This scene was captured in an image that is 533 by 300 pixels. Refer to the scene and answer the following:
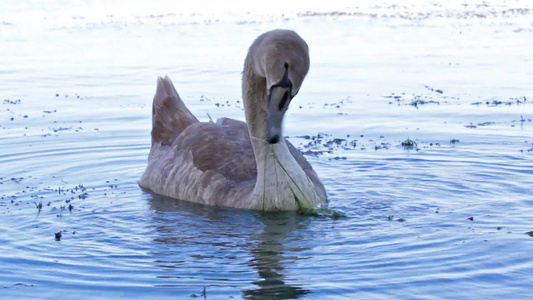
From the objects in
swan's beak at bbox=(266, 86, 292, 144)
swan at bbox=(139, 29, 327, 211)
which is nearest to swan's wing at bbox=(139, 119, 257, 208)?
swan at bbox=(139, 29, 327, 211)

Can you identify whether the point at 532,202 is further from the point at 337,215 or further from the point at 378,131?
the point at 378,131

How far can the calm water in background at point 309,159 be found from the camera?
26.4 ft

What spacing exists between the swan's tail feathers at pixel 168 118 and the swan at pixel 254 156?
328 millimetres

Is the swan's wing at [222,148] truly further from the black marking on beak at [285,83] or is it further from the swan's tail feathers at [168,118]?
the black marking on beak at [285,83]

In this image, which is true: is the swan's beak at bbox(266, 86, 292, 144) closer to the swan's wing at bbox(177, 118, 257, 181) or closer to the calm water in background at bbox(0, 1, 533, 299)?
the calm water in background at bbox(0, 1, 533, 299)

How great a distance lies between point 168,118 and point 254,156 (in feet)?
7.03

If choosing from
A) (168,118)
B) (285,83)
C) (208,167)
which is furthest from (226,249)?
(168,118)

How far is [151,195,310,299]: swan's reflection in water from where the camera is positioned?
25.9 feet

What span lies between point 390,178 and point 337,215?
1901 mm

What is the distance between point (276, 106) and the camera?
8.98 meters

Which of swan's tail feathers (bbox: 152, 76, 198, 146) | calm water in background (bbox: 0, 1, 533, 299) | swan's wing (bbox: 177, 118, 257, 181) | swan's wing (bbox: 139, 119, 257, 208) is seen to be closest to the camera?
calm water in background (bbox: 0, 1, 533, 299)

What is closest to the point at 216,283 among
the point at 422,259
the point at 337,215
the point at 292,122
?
the point at 422,259

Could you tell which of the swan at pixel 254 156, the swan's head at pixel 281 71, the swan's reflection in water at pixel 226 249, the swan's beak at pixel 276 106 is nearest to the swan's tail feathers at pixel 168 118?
the swan at pixel 254 156

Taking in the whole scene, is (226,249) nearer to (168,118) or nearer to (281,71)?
(281,71)
